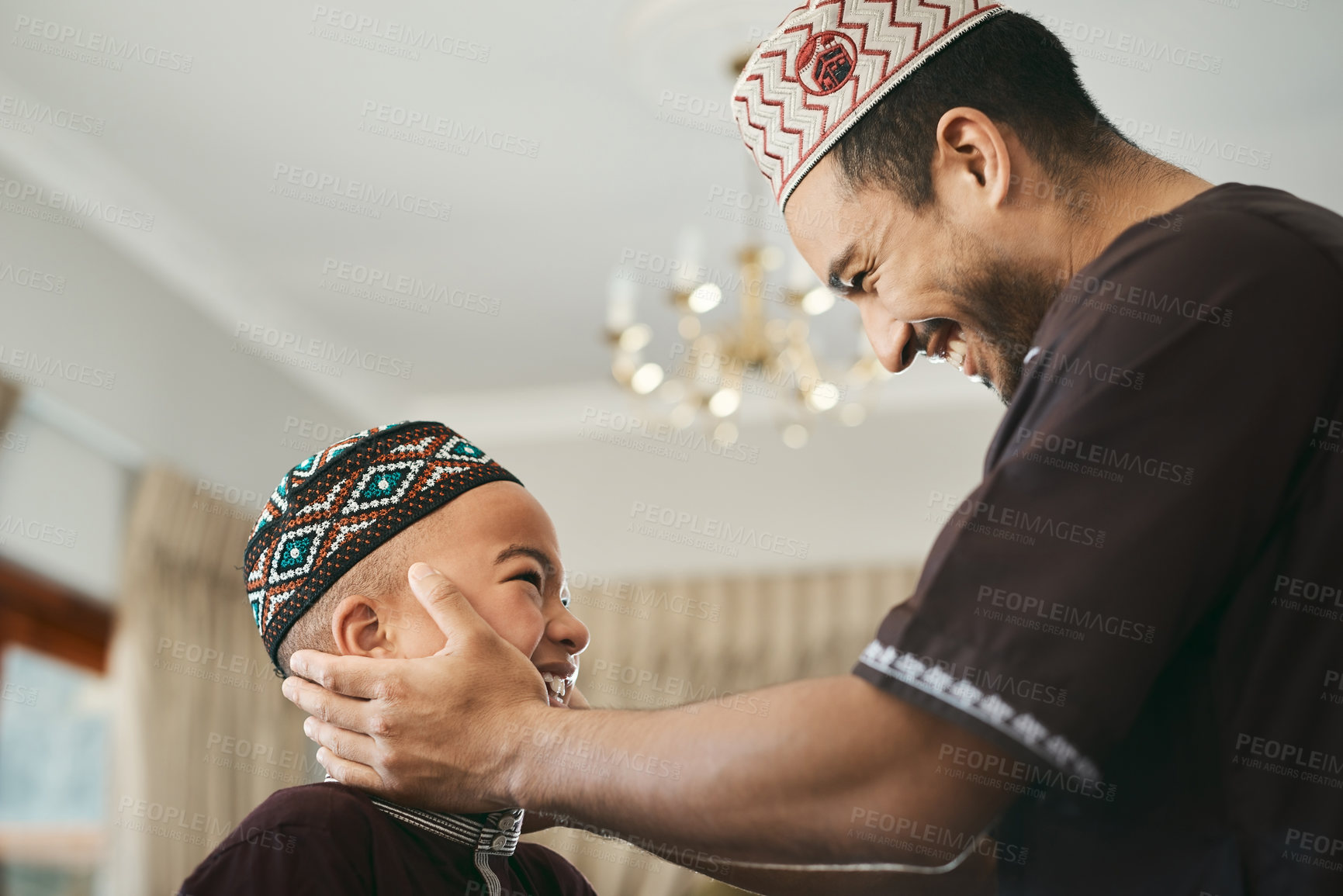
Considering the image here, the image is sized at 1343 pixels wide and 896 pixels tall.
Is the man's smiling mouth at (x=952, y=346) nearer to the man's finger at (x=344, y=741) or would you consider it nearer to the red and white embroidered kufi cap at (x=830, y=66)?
the red and white embroidered kufi cap at (x=830, y=66)

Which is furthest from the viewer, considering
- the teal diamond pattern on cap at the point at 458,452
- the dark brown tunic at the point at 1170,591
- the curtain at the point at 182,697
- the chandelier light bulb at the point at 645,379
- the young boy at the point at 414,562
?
the curtain at the point at 182,697

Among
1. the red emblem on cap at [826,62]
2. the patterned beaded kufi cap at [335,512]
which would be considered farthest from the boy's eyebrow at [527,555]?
the red emblem on cap at [826,62]

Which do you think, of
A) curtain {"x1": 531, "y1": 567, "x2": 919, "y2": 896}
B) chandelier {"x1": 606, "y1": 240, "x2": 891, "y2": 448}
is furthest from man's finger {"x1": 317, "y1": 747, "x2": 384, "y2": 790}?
curtain {"x1": 531, "y1": 567, "x2": 919, "y2": 896}

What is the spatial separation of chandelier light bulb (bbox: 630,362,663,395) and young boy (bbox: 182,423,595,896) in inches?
84.8

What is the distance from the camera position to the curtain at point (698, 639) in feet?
17.5

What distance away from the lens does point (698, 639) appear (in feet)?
18.4

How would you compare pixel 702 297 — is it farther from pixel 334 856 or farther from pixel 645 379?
pixel 334 856

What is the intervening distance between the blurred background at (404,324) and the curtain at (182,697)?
1 cm

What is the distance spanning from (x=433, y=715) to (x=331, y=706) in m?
0.15

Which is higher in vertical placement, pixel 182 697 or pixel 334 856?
pixel 334 856

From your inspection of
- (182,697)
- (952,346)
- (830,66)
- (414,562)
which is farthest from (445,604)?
(182,697)

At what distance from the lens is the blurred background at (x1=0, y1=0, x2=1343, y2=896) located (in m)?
3.35

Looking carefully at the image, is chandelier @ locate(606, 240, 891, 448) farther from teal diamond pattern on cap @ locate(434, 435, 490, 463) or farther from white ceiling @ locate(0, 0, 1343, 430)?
teal diamond pattern on cap @ locate(434, 435, 490, 463)

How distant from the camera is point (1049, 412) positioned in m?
0.85
